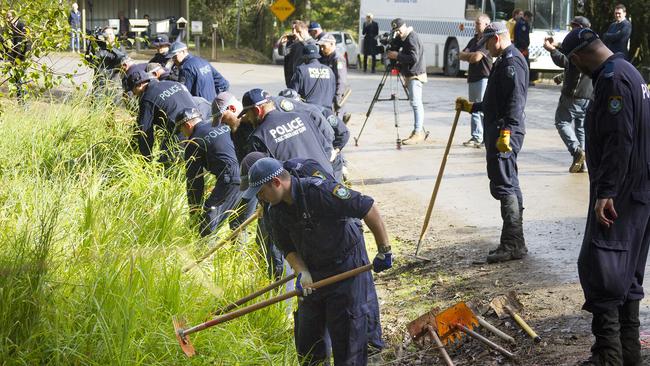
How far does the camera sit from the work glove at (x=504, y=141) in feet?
24.3

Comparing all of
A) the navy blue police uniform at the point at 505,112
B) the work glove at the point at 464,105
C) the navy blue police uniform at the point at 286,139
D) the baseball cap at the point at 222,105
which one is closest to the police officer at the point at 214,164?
the baseball cap at the point at 222,105

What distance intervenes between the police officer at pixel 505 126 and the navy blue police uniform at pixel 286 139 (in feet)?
4.74

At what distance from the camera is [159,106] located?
382 inches

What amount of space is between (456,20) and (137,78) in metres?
18.6

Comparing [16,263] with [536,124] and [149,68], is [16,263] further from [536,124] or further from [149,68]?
[536,124]

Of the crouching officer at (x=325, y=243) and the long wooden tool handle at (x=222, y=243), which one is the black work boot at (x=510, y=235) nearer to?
the long wooden tool handle at (x=222, y=243)

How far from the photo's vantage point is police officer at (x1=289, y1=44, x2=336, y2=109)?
36.7 ft

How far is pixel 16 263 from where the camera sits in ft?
19.2

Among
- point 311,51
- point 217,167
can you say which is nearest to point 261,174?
point 217,167

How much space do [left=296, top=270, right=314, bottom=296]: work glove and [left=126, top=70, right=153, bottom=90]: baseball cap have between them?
5578mm

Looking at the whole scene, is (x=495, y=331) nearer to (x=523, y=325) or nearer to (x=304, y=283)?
(x=523, y=325)

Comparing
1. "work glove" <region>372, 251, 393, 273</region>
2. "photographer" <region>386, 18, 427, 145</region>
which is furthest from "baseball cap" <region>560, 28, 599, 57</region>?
"photographer" <region>386, 18, 427, 145</region>

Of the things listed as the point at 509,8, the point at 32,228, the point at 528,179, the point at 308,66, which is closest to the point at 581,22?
the point at 528,179

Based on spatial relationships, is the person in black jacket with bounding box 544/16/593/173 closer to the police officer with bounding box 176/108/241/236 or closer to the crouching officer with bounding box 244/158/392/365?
the police officer with bounding box 176/108/241/236
